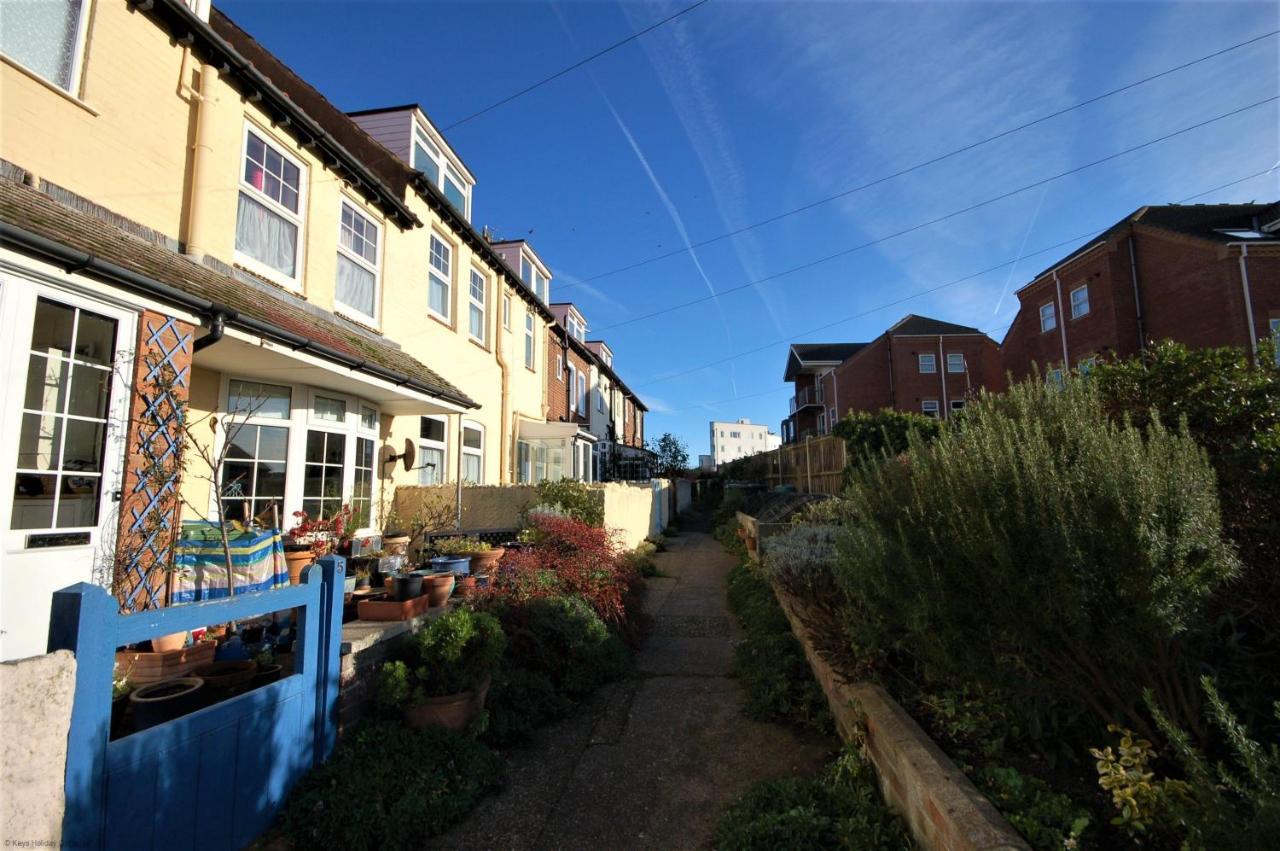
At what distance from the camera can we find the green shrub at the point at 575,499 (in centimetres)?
941

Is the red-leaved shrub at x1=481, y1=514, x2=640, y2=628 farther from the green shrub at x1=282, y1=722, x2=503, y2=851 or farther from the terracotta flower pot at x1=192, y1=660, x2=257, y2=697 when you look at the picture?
the terracotta flower pot at x1=192, y1=660, x2=257, y2=697

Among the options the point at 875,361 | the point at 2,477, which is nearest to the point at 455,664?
the point at 2,477

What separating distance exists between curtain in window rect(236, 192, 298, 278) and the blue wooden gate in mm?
4982

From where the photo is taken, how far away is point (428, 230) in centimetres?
1029

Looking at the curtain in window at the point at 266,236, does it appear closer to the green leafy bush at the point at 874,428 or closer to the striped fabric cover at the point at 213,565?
the striped fabric cover at the point at 213,565

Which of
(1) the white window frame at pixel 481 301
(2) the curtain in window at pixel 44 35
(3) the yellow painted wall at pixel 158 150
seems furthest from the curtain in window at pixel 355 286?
(2) the curtain in window at pixel 44 35

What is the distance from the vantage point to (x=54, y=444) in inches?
156

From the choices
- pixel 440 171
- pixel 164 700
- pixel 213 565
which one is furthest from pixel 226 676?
pixel 440 171

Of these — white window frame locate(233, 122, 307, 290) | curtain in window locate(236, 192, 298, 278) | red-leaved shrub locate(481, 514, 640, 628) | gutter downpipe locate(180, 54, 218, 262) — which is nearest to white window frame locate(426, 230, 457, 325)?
white window frame locate(233, 122, 307, 290)

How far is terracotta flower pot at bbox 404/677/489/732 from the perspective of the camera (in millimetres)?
3756

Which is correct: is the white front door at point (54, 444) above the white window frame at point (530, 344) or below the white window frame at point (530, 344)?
below

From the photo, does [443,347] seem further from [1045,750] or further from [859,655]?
[1045,750]

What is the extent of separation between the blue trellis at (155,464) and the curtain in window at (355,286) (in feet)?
12.3

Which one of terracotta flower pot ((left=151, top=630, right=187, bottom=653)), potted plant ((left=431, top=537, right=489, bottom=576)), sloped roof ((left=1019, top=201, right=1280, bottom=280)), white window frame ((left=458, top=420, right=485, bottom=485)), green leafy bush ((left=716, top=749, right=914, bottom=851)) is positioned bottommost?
green leafy bush ((left=716, top=749, right=914, bottom=851))
